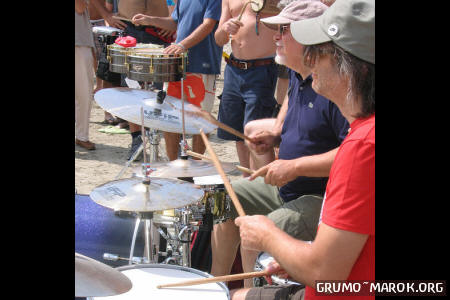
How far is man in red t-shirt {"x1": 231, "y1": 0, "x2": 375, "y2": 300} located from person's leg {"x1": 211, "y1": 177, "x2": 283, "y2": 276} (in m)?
1.05

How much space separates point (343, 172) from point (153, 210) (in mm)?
1093

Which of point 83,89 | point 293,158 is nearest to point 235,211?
point 293,158

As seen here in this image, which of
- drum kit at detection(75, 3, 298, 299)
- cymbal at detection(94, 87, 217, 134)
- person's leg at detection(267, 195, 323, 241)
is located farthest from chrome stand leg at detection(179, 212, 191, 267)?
cymbal at detection(94, 87, 217, 134)

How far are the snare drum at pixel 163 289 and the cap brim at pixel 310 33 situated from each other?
96cm

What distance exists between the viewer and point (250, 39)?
441 centimetres

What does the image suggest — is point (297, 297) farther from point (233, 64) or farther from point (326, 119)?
point (233, 64)

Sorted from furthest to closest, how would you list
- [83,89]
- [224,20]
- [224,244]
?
[83,89] < [224,20] < [224,244]

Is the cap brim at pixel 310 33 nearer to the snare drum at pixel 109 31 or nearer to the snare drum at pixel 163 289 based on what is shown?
the snare drum at pixel 163 289

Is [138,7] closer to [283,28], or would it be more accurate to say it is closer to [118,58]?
[118,58]

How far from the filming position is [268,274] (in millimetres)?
2148

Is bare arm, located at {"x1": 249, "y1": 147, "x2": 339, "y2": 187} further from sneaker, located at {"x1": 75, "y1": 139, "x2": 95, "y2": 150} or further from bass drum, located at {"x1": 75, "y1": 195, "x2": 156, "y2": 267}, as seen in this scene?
sneaker, located at {"x1": 75, "y1": 139, "x2": 95, "y2": 150}
